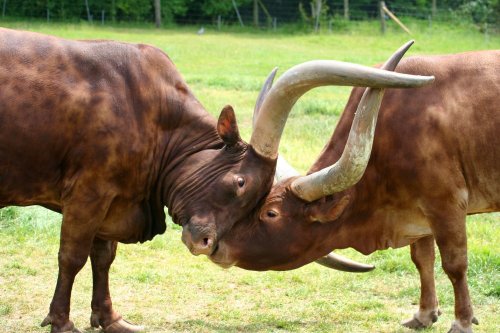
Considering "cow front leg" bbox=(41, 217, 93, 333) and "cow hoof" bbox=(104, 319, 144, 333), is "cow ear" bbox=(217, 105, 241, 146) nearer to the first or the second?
"cow front leg" bbox=(41, 217, 93, 333)

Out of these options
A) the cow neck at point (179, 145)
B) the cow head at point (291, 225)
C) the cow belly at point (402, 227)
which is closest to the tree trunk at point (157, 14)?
the cow neck at point (179, 145)

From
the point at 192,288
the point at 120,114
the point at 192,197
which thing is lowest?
the point at 192,288

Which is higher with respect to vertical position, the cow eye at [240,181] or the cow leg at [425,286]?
the cow eye at [240,181]

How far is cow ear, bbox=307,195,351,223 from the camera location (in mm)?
7059

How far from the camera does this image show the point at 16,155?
686 centimetres

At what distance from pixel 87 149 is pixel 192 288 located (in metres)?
2.36

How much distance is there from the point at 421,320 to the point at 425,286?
288 millimetres

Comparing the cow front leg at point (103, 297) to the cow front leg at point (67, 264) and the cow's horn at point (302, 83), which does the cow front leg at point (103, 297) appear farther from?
the cow's horn at point (302, 83)

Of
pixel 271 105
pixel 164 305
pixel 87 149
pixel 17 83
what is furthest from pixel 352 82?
pixel 164 305

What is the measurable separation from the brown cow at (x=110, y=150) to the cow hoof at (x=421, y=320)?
1.73m

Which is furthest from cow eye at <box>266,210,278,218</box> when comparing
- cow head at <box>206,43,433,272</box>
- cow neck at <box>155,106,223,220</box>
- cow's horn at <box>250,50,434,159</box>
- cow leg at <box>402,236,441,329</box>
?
cow leg at <box>402,236,441,329</box>

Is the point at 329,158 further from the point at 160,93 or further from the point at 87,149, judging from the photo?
the point at 87,149

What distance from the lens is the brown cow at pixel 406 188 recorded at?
7027 millimetres

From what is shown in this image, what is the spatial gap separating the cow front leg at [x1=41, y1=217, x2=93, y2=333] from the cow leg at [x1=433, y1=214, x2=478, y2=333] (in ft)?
8.78
